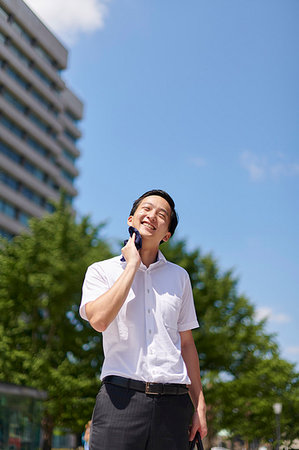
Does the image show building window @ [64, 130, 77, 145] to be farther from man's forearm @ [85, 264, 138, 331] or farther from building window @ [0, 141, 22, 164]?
man's forearm @ [85, 264, 138, 331]

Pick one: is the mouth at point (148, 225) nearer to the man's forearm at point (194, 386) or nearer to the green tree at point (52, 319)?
the man's forearm at point (194, 386)

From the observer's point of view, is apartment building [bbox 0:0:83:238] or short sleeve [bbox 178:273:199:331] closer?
short sleeve [bbox 178:273:199:331]

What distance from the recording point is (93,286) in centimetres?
267

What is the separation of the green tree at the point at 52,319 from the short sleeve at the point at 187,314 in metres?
17.6

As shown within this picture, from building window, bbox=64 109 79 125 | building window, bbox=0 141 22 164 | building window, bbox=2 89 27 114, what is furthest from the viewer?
building window, bbox=64 109 79 125

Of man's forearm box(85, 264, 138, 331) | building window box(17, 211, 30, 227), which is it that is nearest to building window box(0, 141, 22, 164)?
building window box(17, 211, 30, 227)

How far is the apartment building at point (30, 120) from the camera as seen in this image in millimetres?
50094

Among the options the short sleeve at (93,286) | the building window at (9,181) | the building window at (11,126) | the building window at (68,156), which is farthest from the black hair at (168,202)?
the building window at (68,156)

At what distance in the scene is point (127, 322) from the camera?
2.55m

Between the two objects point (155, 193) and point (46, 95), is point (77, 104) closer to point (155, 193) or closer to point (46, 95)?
point (46, 95)

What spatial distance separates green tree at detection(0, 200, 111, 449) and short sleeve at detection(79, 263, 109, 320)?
17.7 meters

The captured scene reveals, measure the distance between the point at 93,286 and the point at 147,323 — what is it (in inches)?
12.7

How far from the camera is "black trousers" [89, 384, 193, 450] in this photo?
92.1 inches

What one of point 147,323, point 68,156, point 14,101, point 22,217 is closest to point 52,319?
point 147,323
